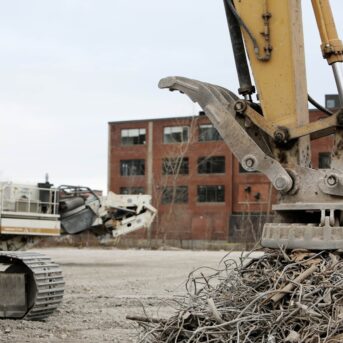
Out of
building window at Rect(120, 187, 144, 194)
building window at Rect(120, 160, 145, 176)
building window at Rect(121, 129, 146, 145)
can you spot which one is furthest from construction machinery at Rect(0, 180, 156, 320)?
building window at Rect(121, 129, 146, 145)

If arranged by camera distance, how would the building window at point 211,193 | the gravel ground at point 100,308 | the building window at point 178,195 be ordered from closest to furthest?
the gravel ground at point 100,308, the building window at point 211,193, the building window at point 178,195

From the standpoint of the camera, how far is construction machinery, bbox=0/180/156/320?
327 inches

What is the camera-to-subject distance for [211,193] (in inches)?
2162

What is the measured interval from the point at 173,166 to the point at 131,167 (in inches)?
265

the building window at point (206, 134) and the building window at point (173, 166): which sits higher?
the building window at point (206, 134)

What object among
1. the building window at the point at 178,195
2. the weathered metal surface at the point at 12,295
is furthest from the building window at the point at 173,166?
the weathered metal surface at the point at 12,295

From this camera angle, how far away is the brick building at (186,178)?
52500 mm

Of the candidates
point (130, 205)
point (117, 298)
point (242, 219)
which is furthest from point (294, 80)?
point (242, 219)

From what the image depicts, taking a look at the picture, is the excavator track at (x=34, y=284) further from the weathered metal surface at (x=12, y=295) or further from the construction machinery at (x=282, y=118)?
the construction machinery at (x=282, y=118)

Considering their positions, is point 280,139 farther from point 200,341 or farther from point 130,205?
point 130,205

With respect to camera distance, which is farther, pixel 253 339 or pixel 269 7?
pixel 269 7

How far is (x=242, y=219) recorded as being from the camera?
5044 centimetres

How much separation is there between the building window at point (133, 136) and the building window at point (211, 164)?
20.0 ft

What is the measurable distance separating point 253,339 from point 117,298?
7354mm
